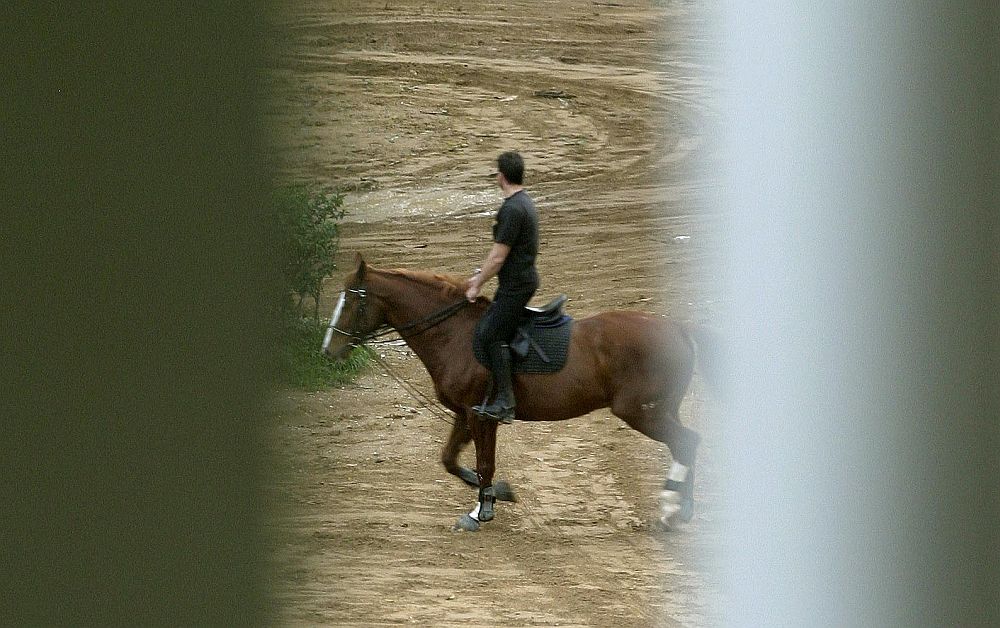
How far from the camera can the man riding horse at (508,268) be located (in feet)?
17.8

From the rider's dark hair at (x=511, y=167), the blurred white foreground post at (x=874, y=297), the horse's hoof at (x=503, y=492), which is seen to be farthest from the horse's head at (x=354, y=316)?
the blurred white foreground post at (x=874, y=297)

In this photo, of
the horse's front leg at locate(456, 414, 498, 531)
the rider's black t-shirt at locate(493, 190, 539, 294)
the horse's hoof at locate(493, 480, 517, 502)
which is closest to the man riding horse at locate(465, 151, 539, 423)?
the rider's black t-shirt at locate(493, 190, 539, 294)

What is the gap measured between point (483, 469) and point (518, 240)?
1.13 metres

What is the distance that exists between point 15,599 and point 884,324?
13.2 inches

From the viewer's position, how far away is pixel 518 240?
551 cm

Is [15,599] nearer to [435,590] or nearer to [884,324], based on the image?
[884,324]

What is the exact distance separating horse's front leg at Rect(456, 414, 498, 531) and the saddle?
1.03 feet

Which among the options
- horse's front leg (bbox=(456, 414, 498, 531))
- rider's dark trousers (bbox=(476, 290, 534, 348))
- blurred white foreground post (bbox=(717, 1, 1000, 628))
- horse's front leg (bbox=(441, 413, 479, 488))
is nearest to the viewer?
blurred white foreground post (bbox=(717, 1, 1000, 628))

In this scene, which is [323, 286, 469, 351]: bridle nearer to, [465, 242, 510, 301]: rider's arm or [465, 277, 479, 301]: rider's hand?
[465, 277, 479, 301]: rider's hand

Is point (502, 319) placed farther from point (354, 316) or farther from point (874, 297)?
point (874, 297)

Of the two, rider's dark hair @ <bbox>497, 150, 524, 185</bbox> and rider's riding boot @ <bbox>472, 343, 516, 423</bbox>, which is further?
rider's riding boot @ <bbox>472, 343, 516, 423</bbox>

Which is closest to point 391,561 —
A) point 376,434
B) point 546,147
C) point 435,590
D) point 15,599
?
point 435,590

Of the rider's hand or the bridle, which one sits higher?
the rider's hand

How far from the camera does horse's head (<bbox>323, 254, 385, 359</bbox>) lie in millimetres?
5812
